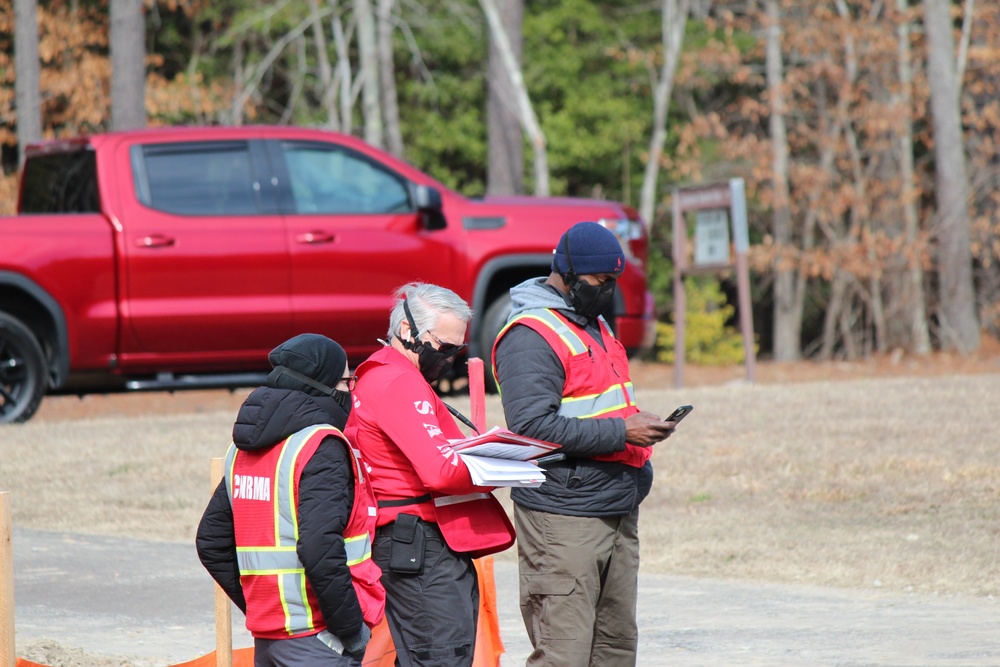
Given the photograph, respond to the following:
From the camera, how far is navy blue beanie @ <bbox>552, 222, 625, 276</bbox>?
4359mm

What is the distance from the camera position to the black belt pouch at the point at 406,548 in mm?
3936

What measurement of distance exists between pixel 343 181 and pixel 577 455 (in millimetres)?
6966

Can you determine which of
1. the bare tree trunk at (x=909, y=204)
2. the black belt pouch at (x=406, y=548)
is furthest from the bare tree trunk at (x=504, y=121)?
the black belt pouch at (x=406, y=548)

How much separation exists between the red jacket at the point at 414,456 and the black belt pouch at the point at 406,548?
0.04 m

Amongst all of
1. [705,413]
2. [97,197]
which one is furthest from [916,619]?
[97,197]

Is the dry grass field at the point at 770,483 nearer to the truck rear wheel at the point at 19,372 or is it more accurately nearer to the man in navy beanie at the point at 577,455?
the truck rear wheel at the point at 19,372

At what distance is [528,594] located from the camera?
14.3 ft

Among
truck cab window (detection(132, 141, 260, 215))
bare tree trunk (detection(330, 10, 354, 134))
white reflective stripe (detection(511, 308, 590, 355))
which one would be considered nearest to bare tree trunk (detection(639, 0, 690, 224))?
bare tree trunk (detection(330, 10, 354, 134))

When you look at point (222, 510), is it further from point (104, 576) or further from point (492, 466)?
point (104, 576)

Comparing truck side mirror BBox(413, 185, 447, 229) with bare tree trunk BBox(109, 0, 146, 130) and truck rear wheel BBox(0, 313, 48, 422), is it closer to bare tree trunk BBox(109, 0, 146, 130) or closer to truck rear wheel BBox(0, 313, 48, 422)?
truck rear wheel BBox(0, 313, 48, 422)

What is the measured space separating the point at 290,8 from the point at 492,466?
21.5m

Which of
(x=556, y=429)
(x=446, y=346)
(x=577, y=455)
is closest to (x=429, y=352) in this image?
(x=446, y=346)

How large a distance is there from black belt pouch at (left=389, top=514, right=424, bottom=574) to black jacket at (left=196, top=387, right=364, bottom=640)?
0.29 m

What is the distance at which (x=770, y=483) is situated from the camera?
Answer: 8.75 metres
